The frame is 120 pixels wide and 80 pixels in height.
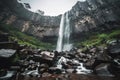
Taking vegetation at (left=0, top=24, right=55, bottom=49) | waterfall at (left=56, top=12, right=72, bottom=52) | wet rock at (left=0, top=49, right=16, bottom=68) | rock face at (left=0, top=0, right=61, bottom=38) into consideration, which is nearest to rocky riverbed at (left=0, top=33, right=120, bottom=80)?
wet rock at (left=0, top=49, right=16, bottom=68)

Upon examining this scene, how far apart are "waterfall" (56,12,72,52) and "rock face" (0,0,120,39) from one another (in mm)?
1840

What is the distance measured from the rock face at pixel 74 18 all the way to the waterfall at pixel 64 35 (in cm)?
184

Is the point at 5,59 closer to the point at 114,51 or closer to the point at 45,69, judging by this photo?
the point at 45,69

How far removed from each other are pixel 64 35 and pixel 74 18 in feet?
24.1

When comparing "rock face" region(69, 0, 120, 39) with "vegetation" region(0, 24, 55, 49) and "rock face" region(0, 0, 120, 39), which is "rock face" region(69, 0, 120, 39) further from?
"vegetation" region(0, 24, 55, 49)

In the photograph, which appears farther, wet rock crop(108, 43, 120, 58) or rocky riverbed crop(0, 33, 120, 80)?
wet rock crop(108, 43, 120, 58)

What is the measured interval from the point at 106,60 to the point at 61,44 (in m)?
35.5

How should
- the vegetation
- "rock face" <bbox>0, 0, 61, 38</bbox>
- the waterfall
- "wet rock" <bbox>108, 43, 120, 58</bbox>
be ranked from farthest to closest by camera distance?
"rock face" <bbox>0, 0, 61, 38</bbox> → the waterfall → the vegetation → "wet rock" <bbox>108, 43, 120, 58</bbox>

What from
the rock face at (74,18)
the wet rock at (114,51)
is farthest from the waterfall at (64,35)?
the wet rock at (114,51)

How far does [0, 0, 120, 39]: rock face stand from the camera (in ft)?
140

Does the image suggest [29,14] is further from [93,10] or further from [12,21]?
[93,10]

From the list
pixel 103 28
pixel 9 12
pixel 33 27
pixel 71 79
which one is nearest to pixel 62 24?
pixel 33 27

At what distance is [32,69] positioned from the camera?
462 inches

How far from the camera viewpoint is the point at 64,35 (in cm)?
4906
